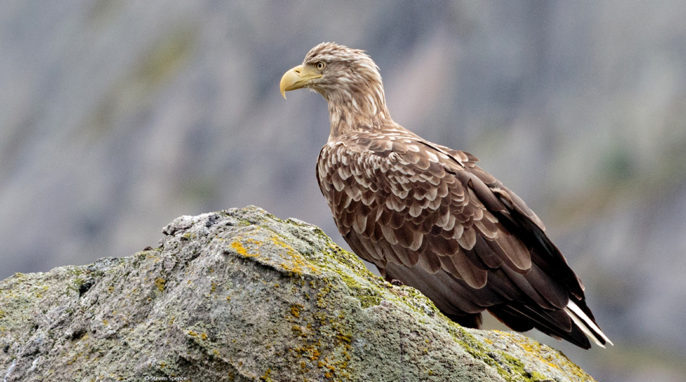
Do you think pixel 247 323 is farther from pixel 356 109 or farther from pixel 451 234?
pixel 356 109

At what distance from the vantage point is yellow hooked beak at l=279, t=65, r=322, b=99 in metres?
8.71

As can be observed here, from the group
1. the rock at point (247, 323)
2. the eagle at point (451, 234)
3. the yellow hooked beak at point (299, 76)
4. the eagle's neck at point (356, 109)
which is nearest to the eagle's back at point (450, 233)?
the eagle at point (451, 234)

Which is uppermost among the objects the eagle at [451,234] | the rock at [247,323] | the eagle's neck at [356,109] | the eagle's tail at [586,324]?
the eagle's neck at [356,109]

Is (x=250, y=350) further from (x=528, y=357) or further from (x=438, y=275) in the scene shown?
(x=438, y=275)

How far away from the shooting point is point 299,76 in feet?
29.0

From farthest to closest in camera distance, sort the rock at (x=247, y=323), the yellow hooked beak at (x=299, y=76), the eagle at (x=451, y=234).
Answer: the yellow hooked beak at (x=299, y=76), the eagle at (x=451, y=234), the rock at (x=247, y=323)

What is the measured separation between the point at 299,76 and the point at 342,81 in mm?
570

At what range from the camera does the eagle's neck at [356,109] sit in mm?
8719

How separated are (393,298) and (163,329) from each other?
3.87 ft

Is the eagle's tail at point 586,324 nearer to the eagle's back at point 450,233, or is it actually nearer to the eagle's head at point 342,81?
the eagle's back at point 450,233

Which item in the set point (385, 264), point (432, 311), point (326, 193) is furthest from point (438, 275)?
point (432, 311)

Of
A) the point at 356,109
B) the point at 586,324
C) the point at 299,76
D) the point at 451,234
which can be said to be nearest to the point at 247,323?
the point at 451,234

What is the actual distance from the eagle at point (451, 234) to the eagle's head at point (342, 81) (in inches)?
38.3

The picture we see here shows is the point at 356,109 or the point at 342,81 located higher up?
the point at 342,81
